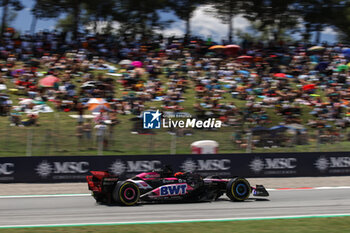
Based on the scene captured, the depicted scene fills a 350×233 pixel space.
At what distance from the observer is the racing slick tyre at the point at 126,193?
11.2m

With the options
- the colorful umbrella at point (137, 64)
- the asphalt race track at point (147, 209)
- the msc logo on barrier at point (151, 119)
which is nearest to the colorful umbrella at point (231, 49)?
the colorful umbrella at point (137, 64)

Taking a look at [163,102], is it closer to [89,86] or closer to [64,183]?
[89,86]

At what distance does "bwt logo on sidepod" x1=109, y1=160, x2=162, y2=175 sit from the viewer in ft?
53.1

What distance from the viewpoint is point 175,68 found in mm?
23781

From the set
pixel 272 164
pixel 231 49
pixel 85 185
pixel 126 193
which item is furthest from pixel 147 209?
pixel 231 49

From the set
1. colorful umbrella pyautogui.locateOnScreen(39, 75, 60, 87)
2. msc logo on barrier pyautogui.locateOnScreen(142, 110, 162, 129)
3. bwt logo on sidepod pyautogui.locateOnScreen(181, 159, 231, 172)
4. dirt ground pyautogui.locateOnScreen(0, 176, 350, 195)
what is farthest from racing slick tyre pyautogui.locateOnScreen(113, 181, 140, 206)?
colorful umbrella pyautogui.locateOnScreen(39, 75, 60, 87)

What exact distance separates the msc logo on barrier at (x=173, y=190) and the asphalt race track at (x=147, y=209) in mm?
292

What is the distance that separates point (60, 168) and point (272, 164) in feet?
24.9

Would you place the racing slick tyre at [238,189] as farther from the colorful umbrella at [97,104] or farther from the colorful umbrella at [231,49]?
the colorful umbrella at [231,49]

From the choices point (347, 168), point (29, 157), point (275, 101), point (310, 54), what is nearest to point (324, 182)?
point (347, 168)

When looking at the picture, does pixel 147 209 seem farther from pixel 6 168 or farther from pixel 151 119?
pixel 151 119

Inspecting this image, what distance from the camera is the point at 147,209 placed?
11078 millimetres

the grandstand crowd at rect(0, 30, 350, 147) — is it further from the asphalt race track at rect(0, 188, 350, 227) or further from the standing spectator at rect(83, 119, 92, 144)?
the asphalt race track at rect(0, 188, 350, 227)

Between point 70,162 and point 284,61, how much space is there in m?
14.8
